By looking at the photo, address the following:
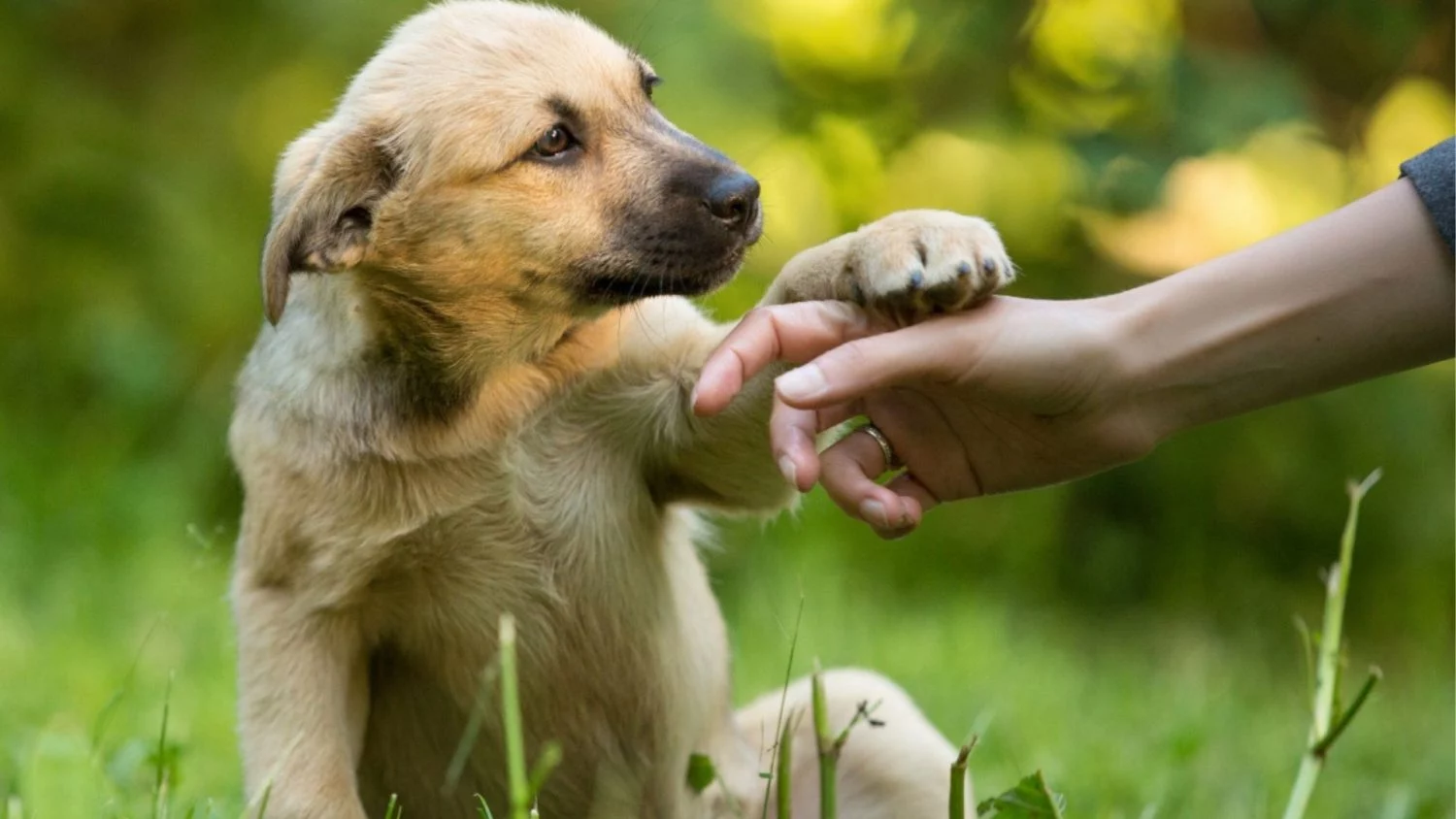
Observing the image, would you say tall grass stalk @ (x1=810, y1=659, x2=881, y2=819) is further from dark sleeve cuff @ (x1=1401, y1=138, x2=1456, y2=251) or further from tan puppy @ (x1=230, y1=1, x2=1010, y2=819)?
dark sleeve cuff @ (x1=1401, y1=138, x2=1456, y2=251)

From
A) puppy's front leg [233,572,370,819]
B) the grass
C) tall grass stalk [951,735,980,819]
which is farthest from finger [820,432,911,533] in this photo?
puppy's front leg [233,572,370,819]

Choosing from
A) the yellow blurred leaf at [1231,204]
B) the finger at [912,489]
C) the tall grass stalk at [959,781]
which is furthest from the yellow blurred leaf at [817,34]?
the tall grass stalk at [959,781]

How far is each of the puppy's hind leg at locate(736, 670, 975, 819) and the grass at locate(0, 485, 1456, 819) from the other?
180mm

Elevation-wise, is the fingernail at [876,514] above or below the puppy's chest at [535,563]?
above

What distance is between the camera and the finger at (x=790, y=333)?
287 centimetres

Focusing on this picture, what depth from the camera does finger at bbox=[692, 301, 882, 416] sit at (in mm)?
2871

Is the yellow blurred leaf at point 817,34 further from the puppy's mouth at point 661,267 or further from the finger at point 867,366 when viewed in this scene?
the finger at point 867,366

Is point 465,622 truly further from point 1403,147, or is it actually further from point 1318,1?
point 1403,147

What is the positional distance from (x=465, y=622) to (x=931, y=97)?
12.7 feet

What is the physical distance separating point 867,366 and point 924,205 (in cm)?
428

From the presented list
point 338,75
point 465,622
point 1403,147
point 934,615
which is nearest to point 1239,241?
point 1403,147

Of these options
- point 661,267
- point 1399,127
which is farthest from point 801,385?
point 1399,127

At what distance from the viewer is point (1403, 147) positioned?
6848 millimetres

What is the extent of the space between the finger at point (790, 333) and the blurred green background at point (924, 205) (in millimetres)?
2794
